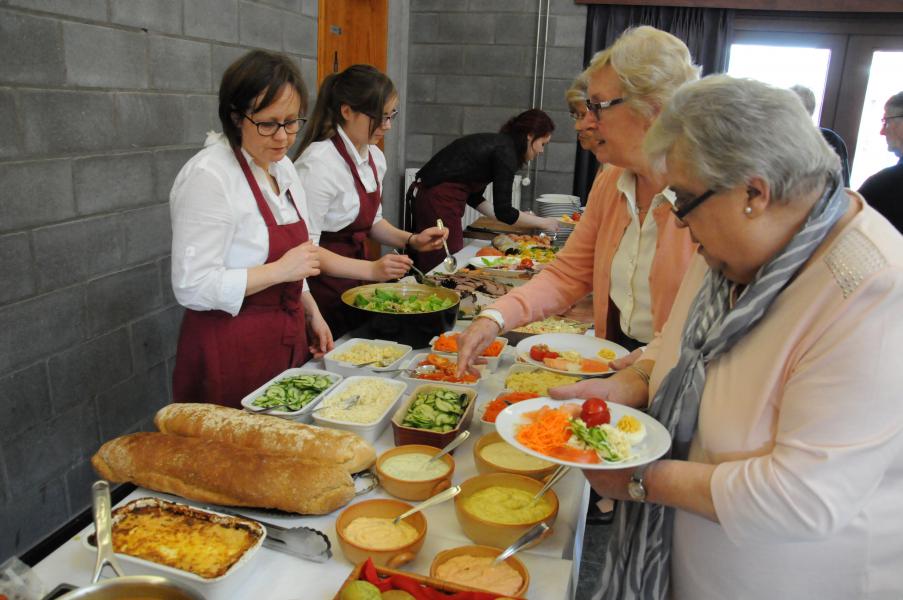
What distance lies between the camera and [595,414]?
136cm

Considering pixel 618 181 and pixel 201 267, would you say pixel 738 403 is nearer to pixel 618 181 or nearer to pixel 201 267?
pixel 618 181

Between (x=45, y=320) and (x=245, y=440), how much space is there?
1488mm

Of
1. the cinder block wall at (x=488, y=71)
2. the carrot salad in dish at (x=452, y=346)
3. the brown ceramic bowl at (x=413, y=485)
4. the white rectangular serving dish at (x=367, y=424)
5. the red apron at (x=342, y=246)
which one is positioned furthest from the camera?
the cinder block wall at (x=488, y=71)

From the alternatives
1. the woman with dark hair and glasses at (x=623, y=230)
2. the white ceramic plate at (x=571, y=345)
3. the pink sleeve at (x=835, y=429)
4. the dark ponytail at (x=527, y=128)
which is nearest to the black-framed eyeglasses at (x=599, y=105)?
the woman with dark hair and glasses at (x=623, y=230)

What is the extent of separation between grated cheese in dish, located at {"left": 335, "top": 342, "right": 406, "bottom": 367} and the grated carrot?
2.55ft

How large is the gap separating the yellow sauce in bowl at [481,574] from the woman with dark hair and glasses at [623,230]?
29.7 inches

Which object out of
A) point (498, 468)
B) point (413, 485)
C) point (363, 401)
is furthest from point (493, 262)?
point (413, 485)

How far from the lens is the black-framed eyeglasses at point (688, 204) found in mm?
1118

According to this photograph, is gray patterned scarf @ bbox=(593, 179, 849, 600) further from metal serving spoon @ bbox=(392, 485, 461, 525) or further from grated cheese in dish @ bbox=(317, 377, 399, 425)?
grated cheese in dish @ bbox=(317, 377, 399, 425)

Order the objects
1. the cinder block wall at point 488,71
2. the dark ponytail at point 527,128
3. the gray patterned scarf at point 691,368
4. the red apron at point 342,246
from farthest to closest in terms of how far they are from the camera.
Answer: the cinder block wall at point 488,71, the dark ponytail at point 527,128, the red apron at point 342,246, the gray patterned scarf at point 691,368

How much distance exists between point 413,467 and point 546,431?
0.34 metres

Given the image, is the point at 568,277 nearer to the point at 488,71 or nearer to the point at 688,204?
the point at 688,204

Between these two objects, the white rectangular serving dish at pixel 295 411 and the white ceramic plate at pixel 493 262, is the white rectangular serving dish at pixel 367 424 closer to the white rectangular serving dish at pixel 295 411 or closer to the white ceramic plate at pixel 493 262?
the white rectangular serving dish at pixel 295 411

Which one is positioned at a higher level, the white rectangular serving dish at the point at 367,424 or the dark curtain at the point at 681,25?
the dark curtain at the point at 681,25
